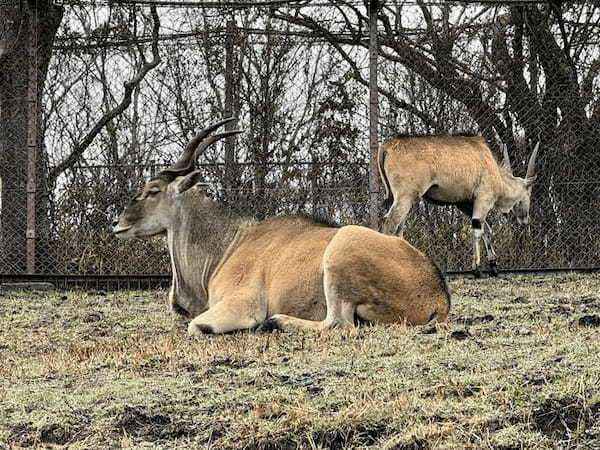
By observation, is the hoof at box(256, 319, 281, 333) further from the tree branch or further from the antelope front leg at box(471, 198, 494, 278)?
the antelope front leg at box(471, 198, 494, 278)

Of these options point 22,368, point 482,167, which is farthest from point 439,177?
point 22,368

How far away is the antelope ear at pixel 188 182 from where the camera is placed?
8023 mm

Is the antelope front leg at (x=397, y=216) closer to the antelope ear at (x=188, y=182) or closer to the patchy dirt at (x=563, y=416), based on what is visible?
the antelope ear at (x=188, y=182)

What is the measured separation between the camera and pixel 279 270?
6785 mm

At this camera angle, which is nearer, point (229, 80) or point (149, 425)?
point (149, 425)

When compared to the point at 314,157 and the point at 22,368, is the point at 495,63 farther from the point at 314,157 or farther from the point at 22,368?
the point at 22,368

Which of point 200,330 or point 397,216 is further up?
point 397,216

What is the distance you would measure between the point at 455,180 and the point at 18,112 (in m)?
4.63

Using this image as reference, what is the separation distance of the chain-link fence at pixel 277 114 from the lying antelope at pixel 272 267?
2597mm

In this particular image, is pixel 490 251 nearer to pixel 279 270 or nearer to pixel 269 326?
pixel 279 270

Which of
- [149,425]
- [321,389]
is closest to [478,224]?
[321,389]

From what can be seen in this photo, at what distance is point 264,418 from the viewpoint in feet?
13.0

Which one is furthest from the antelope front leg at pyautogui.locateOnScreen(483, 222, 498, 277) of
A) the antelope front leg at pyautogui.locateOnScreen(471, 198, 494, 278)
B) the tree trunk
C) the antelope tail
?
the tree trunk

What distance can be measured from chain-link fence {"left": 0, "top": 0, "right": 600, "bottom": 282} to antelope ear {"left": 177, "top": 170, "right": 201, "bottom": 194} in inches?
105
